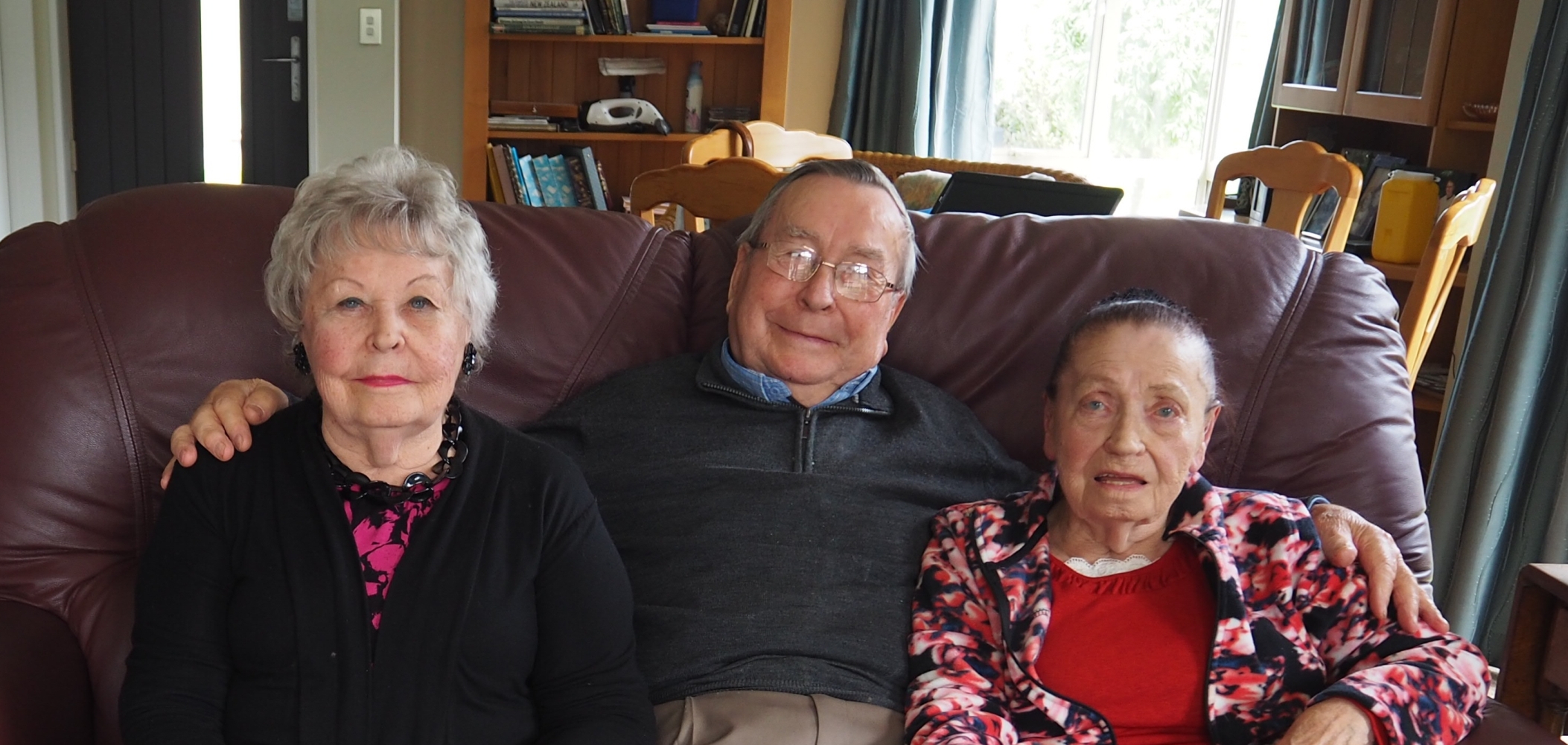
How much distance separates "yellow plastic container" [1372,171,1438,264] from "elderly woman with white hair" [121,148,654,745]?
98.0 inches

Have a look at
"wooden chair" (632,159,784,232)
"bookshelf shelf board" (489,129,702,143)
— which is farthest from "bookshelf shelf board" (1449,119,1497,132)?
"bookshelf shelf board" (489,129,702,143)

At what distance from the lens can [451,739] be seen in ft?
4.32

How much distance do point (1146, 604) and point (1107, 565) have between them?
0.22ft

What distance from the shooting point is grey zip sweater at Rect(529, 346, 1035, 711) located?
1.51 m

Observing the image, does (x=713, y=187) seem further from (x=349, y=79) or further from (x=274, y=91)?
(x=274, y=91)

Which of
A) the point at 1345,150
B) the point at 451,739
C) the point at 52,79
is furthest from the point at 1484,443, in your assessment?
the point at 52,79

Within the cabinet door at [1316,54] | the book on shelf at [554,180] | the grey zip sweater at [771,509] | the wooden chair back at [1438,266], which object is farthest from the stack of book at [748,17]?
the grey zip sweater at [771,509]

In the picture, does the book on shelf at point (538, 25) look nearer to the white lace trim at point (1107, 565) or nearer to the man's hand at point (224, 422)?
the man's hand at point (224, 422)

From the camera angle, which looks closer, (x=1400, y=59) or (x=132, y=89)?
(x=1400, y=59)

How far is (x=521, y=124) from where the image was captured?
4586 mm

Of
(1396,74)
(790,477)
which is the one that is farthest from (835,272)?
(1396,74)

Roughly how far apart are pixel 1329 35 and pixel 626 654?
320 centimetres

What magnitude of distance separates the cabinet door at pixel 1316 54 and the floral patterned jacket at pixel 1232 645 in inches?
98.9

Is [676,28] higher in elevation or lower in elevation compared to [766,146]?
higher
